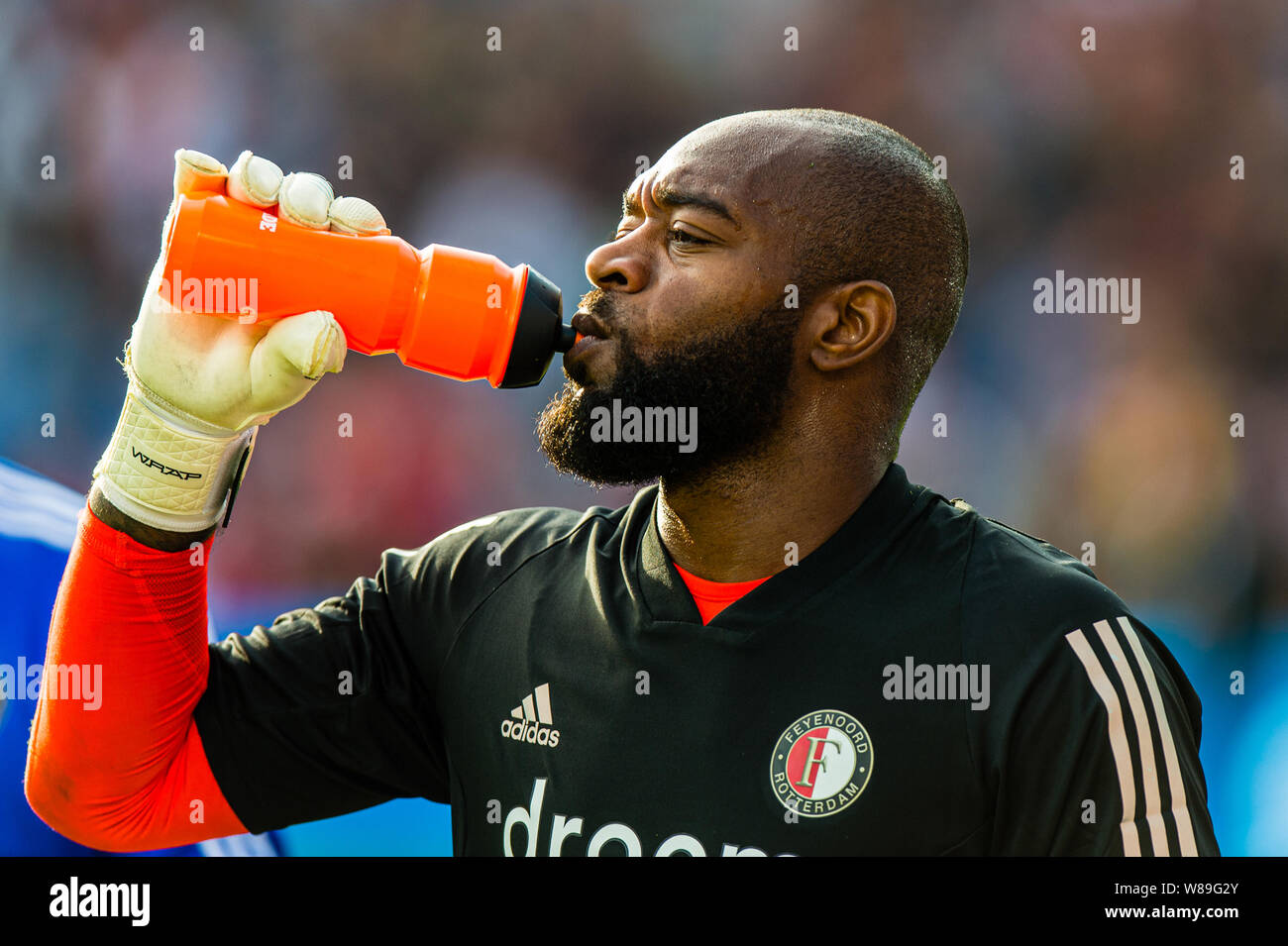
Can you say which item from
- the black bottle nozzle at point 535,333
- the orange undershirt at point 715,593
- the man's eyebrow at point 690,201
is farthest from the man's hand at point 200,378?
the orange undershirt at point 715,593

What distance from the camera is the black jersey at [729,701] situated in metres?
1.74

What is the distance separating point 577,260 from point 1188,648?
2.56 m

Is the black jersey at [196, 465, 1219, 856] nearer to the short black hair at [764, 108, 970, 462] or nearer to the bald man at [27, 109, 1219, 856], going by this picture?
the bald man at [27, 109, 1219, 856]

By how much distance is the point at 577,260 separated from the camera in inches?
186

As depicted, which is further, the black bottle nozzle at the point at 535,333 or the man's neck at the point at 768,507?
the man's neck at the point at 768,507

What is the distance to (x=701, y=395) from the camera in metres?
2.04

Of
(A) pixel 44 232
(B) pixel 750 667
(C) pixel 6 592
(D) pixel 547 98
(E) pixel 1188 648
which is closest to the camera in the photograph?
(B) pixel 750 667

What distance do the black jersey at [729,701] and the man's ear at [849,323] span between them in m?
0.23

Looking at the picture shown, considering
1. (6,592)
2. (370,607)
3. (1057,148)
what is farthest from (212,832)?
(1057,148)

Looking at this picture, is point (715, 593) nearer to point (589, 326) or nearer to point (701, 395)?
point (701, 395)

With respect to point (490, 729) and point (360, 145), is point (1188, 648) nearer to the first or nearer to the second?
point (490, 729)

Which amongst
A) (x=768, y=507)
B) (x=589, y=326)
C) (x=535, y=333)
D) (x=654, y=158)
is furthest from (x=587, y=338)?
(x=654, y=158)

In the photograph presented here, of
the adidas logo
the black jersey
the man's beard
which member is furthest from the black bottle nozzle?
the adidas logo

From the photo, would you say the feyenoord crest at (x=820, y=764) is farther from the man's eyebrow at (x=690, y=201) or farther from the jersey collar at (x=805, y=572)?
the man's eyebrow at (x=690, y=201)
